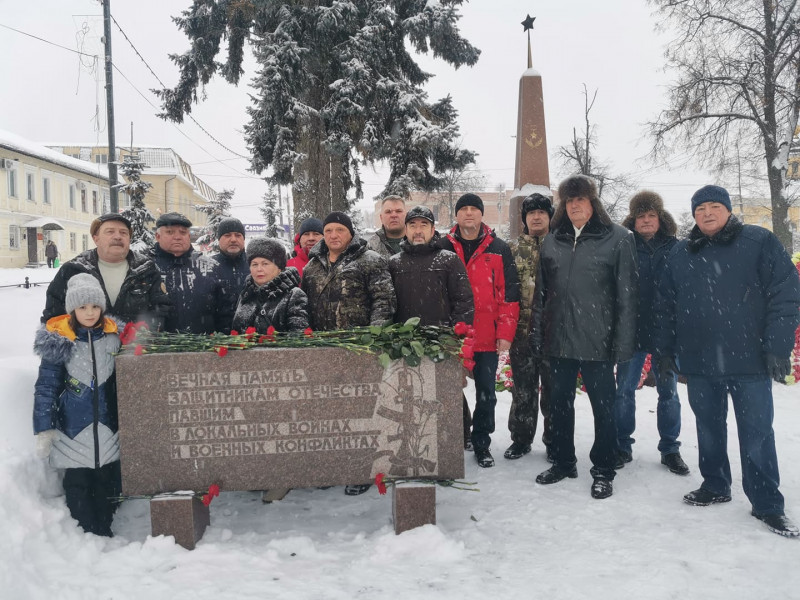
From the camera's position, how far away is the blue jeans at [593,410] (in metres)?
3.84

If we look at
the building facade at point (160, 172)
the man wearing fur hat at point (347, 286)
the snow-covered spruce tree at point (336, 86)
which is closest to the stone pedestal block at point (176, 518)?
the man wearing fur hat at point (347, 286)

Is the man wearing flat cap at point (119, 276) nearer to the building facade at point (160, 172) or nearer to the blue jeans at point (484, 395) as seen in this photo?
the blue jeans at point (484, 395)

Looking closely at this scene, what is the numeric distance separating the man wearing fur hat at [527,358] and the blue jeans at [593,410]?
0.41 metres

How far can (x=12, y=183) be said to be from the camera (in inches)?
1243

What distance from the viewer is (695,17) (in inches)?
625

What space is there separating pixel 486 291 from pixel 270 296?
1607 mm

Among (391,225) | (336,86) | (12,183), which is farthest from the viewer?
(12,183)

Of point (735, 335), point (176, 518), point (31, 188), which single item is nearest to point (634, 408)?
point (735, 335)

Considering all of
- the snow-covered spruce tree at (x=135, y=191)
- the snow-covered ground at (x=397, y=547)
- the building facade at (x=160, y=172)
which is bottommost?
the snow-covered ground at (x=397, y=547)

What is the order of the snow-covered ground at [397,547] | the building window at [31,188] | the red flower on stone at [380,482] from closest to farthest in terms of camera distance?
the snow-covered ground at [397,547], the red flower on stone at [380,482], the building window at [31,188]

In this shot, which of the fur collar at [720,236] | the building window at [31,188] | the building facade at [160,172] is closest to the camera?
the fur collar at [720,236]

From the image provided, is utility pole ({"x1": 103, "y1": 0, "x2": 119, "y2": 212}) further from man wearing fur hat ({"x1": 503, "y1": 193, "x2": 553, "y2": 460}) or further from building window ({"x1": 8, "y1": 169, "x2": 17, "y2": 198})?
building window ({"x1": 8, "y1": 169, "x2": 17, "y2": 198})

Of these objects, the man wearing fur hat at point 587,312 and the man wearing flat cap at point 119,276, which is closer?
the man wearing flat cap at point 119,276

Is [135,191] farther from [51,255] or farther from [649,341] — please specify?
[51,255]
